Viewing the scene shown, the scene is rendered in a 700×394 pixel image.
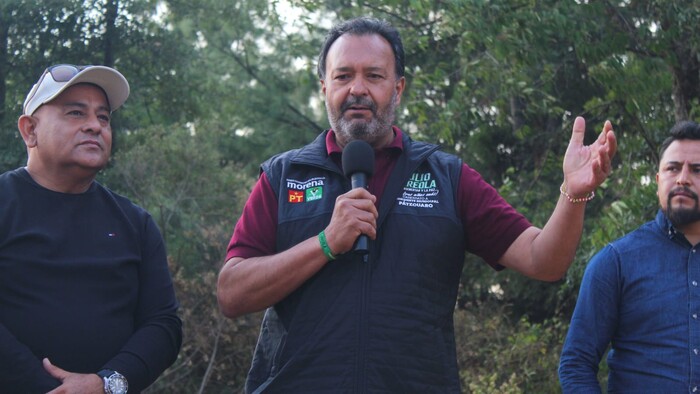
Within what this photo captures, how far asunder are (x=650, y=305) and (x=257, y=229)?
1.83 meters

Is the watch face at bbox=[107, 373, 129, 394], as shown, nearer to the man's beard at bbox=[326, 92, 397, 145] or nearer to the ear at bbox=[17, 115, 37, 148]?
the ear at bbox=[17, 115, 37, 148]

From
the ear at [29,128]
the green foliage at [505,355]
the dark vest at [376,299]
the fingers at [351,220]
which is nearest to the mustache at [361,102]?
the dark vest at [376,299]

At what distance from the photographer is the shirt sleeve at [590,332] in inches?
164

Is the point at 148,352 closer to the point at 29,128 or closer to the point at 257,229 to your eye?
the point at 257,229

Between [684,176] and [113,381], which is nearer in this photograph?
[113,381]

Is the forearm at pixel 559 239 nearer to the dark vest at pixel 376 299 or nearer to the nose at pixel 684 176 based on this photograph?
the dark vest at pixel 376 299

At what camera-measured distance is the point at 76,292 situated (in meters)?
3.63

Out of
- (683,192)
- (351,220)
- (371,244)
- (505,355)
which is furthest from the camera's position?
(505,355)

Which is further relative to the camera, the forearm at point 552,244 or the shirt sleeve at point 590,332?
the shirt sleeve at point 590,332

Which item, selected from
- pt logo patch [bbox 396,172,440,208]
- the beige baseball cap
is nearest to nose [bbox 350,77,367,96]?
pt logo patch [bbox 396,172,440,208]

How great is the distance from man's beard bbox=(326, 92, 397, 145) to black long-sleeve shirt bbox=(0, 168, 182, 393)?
998mm

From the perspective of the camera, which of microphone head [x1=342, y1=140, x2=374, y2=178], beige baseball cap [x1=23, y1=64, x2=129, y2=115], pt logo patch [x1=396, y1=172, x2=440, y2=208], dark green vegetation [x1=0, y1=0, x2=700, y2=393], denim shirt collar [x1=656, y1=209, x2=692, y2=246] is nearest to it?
microphone head [x1=342, y1=140, x2=374, y2=178]

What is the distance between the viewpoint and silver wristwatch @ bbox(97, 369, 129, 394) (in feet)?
11.6

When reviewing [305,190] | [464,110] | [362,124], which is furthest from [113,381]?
[464,110]
